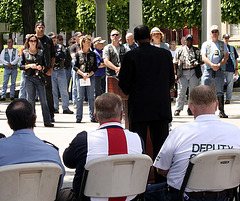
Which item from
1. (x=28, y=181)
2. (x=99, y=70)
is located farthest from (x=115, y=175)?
(x=99, y=70)

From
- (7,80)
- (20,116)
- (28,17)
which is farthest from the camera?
(7,80)

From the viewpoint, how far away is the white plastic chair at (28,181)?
4184mm

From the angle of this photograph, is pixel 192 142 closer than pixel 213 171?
No

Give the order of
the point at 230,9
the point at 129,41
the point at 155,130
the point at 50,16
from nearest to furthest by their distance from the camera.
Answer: the point at 155,130 → the point at 129,41 → the point at 50,16 → the point at 230,9

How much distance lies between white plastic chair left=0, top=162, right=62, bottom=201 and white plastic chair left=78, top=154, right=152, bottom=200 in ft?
0.78

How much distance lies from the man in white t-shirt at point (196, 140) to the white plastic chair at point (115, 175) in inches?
18.6

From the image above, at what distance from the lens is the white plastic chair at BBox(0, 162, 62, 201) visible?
4.18 meters

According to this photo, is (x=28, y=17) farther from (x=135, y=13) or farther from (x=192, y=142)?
(x=192, y=142)

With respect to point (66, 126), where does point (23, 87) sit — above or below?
above

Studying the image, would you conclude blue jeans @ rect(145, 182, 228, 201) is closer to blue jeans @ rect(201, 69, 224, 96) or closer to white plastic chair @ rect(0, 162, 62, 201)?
white plastic chair @ rect(0, 162, 62, 201)

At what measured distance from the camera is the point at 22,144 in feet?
15.5

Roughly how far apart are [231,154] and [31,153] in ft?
4.81

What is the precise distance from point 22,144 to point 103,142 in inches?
24.5

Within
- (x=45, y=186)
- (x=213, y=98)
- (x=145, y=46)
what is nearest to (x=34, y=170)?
(x=45, y=186)
